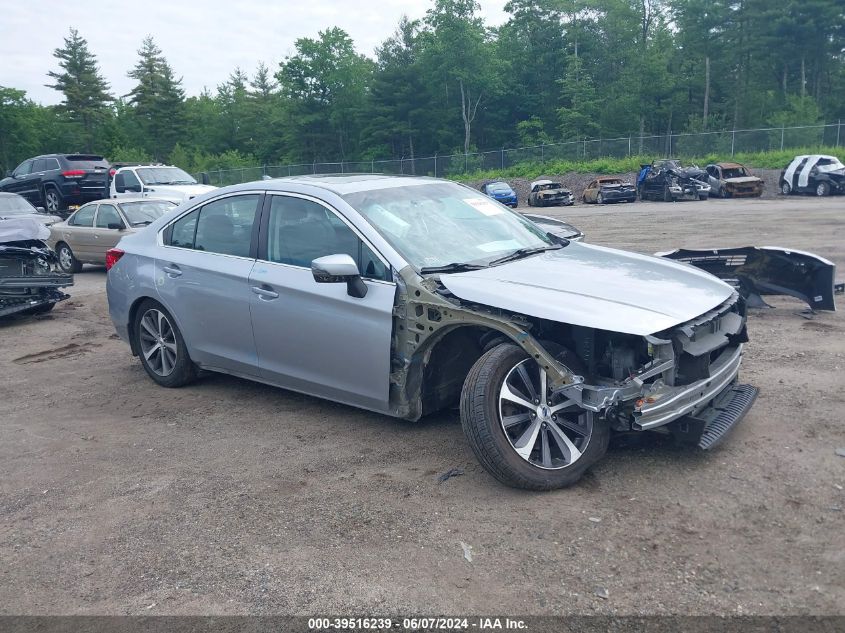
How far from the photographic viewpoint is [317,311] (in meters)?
5.22

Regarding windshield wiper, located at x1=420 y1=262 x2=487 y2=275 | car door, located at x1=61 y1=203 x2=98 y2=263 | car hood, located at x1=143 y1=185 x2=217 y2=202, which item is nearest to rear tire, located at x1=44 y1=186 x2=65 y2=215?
car hood, located at x1=143 y1=185 x2=217 y2=202

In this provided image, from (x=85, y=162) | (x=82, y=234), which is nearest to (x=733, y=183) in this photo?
(x=85, y=162)

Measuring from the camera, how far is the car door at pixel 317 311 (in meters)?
4.95

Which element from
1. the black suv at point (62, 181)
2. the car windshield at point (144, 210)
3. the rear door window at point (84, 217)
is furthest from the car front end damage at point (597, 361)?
the black suv at point (62, 181)

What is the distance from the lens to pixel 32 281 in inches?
401

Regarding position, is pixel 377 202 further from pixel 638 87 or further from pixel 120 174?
pixel 638 87

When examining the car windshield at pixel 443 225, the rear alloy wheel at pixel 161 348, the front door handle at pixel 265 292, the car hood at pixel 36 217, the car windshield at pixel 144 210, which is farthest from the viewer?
the car windshield at pixel 144 210

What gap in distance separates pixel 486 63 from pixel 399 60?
767 cm

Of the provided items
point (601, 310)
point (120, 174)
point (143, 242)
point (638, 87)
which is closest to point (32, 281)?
point (143, 242)

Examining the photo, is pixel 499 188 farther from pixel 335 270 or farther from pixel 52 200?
pixel 335 270

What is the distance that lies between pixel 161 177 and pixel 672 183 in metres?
21.4

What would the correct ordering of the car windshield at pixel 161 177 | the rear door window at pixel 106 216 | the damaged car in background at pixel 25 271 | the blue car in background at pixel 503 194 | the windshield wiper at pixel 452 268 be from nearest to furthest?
the windshield wiper at pixel 452 268, the damaged car in background at pixel 25 271, the rear door window at pixel 106 216, the car windshield at pixel 161 177, the blue car in background at pixel 503 194

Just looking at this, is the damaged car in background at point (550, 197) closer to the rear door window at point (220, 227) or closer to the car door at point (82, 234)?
the car door at point (82, 234)

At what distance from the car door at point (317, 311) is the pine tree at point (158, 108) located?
79015mm
